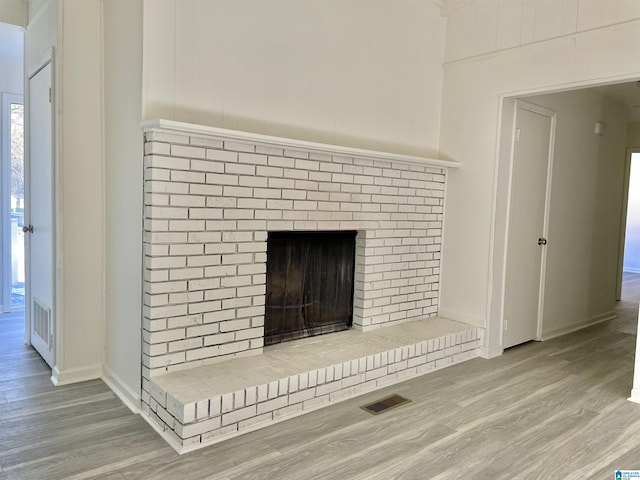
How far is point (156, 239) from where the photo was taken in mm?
2598

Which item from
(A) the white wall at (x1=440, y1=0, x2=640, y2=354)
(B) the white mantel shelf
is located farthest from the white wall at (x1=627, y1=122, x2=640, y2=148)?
(B) the white mantel shelf

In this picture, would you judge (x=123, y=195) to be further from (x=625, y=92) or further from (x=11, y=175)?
(x=625, y=92)

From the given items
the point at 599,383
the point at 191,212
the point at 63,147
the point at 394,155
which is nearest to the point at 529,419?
the point at 599,383

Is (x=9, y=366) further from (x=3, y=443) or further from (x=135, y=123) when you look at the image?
(x=135, y=123)

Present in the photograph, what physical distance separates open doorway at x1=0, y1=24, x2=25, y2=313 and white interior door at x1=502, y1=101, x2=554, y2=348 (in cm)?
458

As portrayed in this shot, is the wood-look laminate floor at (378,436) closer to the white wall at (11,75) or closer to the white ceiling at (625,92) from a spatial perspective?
the white wall at (11,75)

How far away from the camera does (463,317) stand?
413cm

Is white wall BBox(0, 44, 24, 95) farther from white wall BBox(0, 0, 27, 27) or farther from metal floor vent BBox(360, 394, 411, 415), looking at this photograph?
metal floor vent BBox(360, 394, 411, 415)

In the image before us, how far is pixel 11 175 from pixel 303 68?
11.0 feet

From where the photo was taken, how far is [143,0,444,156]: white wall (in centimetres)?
272

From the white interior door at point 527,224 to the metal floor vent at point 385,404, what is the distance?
1.48m

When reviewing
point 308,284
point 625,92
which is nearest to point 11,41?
point 308,284

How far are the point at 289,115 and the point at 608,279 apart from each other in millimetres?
4358

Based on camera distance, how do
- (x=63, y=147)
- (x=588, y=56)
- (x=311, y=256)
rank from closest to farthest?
1. (x=63, y=147)
2. (x=588, y=56)
3. (x=311, y=256)
